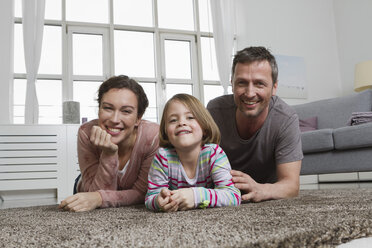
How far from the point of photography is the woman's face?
139cm

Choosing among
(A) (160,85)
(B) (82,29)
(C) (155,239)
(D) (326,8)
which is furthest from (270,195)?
(D) (326,8)

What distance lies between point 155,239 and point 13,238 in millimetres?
334

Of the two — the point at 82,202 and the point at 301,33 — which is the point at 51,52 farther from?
the point at 301,33

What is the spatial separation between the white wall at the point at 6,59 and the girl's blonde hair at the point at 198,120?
3.09 m

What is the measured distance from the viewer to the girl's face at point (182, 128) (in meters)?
1.20

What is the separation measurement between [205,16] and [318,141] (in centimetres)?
263

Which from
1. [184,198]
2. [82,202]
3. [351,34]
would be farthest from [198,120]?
[351,34]

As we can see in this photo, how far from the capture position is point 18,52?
13.3ft

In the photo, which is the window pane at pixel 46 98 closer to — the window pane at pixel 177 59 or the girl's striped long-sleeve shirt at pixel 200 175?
the window pane at pixel 177 59

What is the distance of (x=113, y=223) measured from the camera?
2.84ft

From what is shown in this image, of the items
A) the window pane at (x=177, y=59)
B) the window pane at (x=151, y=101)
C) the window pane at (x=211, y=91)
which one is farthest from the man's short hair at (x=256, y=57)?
the window pane at (x=211, y=91)

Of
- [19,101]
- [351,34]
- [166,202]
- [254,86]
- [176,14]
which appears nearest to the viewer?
[166,202]

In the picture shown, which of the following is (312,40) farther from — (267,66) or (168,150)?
(168,150)

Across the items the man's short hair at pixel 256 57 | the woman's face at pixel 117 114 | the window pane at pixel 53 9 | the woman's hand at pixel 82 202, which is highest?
the window pane at pixel 53 9
